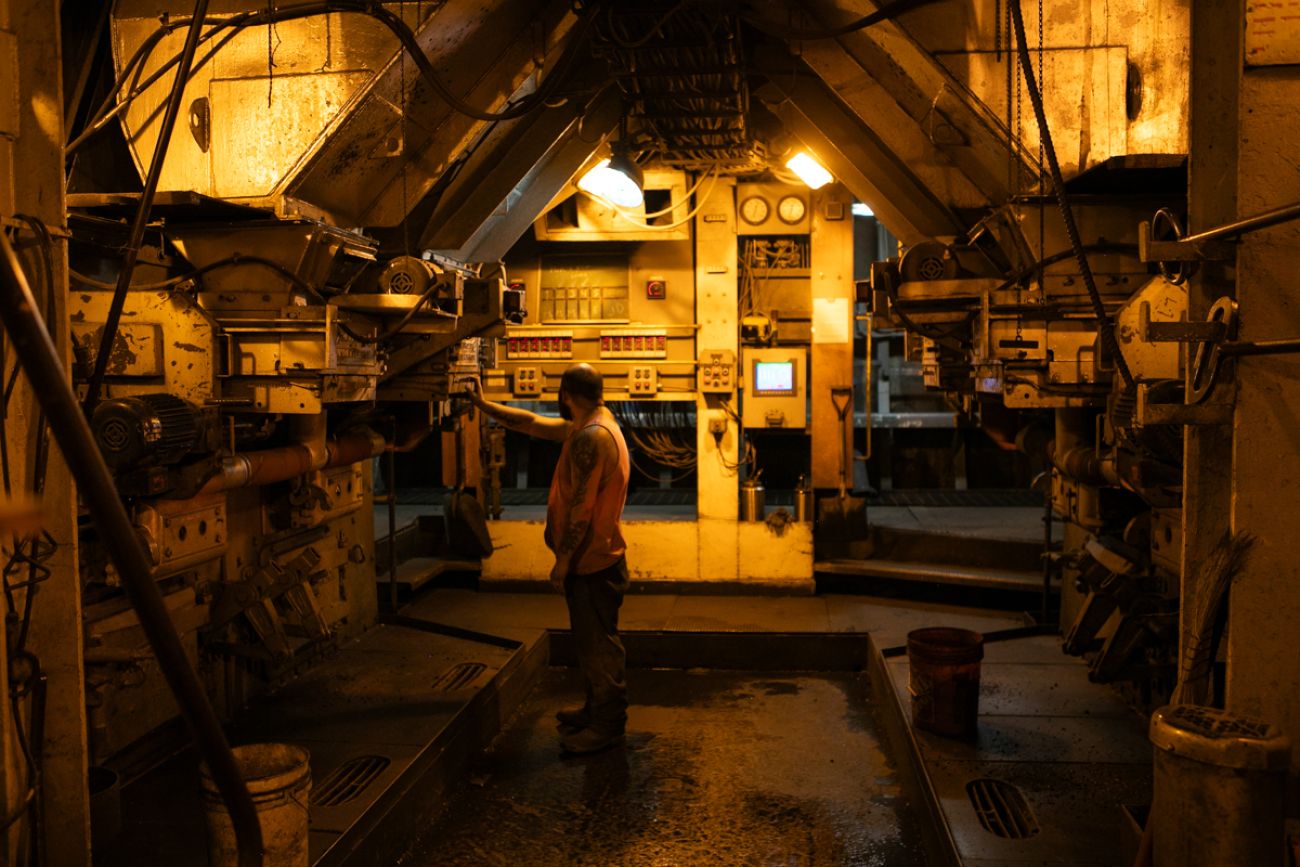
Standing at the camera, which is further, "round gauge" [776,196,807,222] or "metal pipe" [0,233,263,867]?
"round gauge" [776,196,807,222]

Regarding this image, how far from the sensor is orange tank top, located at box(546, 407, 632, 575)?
4812mm

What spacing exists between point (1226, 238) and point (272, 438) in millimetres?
4189

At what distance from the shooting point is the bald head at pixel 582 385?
16.2 ft

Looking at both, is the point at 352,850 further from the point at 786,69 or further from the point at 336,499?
the point at 786,69

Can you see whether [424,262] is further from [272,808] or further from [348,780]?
[272,808]

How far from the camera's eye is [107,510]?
58.6 inches

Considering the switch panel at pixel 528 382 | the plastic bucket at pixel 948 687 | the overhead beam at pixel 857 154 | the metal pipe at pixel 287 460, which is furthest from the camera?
the switch panel at pixel 528 382

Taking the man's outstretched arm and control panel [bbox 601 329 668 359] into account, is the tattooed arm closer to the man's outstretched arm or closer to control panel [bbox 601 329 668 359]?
the man's outstretched arm

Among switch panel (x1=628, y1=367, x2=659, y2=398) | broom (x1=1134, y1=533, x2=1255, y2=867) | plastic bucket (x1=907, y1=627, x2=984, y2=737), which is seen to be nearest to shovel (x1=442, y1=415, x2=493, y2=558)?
switch panel (x1=628, y1=367, x2=659, y2=398)

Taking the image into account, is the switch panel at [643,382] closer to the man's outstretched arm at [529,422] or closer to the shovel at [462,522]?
the shovel at [462,522]

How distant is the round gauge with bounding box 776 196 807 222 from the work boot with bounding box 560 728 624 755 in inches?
164

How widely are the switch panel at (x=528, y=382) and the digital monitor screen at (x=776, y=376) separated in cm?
161

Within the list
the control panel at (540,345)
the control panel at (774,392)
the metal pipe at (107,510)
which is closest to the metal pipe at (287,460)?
the control panel at (540,345)

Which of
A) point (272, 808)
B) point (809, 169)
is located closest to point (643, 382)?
point (809, 169)
